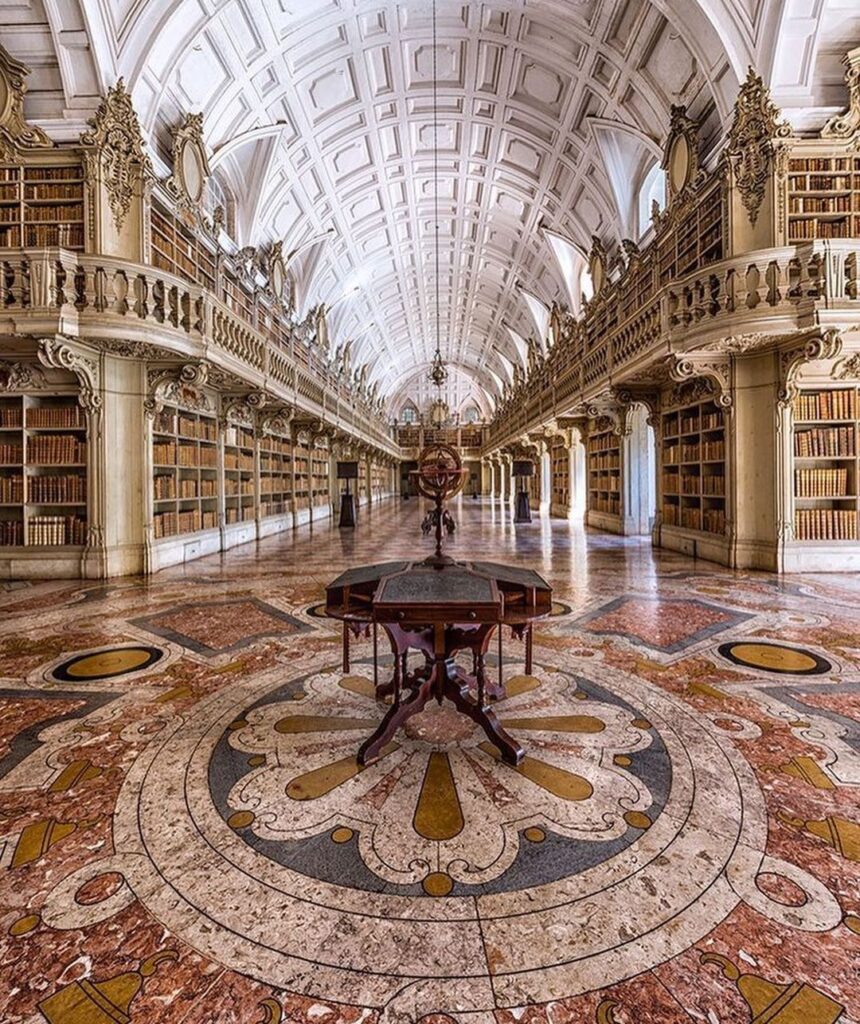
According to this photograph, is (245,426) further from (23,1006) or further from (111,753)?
(23,1006)

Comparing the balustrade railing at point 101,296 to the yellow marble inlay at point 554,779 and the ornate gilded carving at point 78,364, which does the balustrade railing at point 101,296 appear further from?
the yellow marble inlay at point 554,779

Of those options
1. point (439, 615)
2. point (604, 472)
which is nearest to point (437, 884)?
point (439, 615)

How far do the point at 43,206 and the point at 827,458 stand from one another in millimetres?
11461

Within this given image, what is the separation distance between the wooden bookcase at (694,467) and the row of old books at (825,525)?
98cm

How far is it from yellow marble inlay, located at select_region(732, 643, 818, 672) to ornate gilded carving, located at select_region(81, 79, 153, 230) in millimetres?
8920

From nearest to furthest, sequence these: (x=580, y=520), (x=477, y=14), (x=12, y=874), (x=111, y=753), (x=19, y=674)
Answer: (x=12, y=874) → (x=111, y=753) → (x=19, y=674) → (x=477, y=14) → (x=580, y=520)

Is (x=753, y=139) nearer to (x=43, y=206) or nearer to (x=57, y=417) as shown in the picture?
(x=43, y=206)

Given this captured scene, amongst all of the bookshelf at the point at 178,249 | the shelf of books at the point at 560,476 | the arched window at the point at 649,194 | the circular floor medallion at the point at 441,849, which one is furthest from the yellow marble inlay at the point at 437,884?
the shelf of books at the point at 560,476

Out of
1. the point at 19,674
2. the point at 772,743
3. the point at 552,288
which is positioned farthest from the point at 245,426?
the point at 552,288

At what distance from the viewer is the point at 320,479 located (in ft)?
58.7

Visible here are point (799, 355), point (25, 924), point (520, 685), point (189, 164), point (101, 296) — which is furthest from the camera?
point (189, 164)

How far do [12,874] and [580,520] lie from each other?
15339 mm

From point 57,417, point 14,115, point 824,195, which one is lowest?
point 57,417

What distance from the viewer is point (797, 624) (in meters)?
4.24
